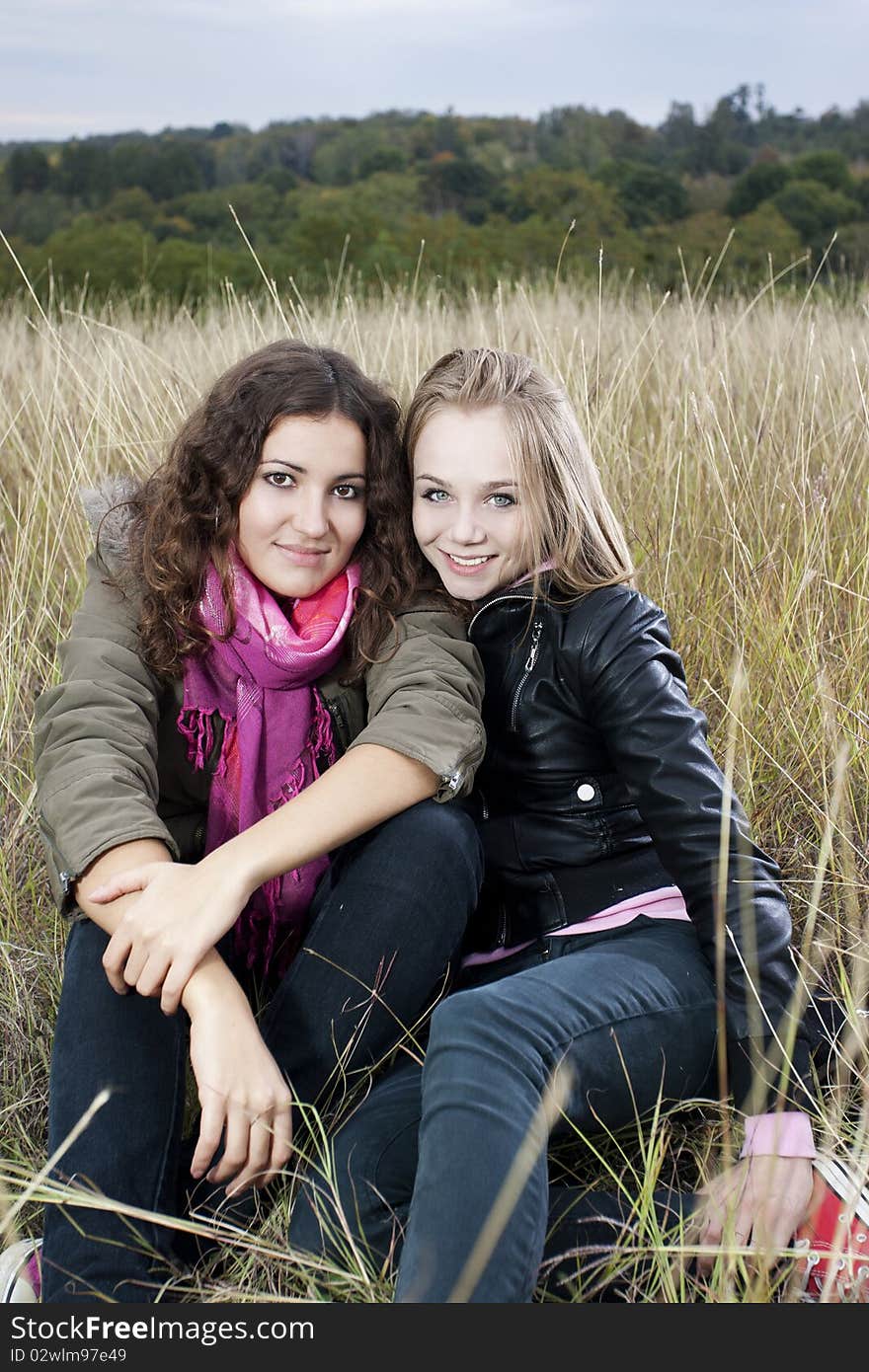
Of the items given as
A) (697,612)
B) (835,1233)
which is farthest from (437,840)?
(697,612)

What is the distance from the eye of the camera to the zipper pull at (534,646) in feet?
5.37

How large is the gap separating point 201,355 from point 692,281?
7.20 meters

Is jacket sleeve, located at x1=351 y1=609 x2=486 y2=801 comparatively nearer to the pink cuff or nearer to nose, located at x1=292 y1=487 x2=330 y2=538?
nose, located at x1=292 y1=487 x2=330 y2=538

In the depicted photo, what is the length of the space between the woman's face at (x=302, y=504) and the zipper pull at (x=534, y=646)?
29cm

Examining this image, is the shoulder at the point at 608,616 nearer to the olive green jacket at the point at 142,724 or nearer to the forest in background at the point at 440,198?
the olive green jacket at the point at 142,724

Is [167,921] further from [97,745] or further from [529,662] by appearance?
[529,662]

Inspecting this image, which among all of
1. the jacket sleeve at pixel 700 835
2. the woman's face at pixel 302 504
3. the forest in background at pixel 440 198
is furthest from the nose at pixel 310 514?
the forest in background at pixel 440 198

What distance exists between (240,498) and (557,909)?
73 cm

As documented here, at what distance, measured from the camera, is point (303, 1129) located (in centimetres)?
147

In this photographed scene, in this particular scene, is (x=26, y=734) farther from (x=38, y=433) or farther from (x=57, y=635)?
(x=38, y=433)

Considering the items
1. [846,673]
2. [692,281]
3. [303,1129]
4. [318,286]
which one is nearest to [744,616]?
[846,673]

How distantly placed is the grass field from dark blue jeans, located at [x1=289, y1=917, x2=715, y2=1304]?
7 cm

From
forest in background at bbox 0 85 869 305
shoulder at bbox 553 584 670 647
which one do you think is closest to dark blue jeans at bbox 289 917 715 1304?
shoulder at bbox 553 584 670 647

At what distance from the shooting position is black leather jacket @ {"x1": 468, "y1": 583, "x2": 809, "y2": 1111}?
1406 mm
